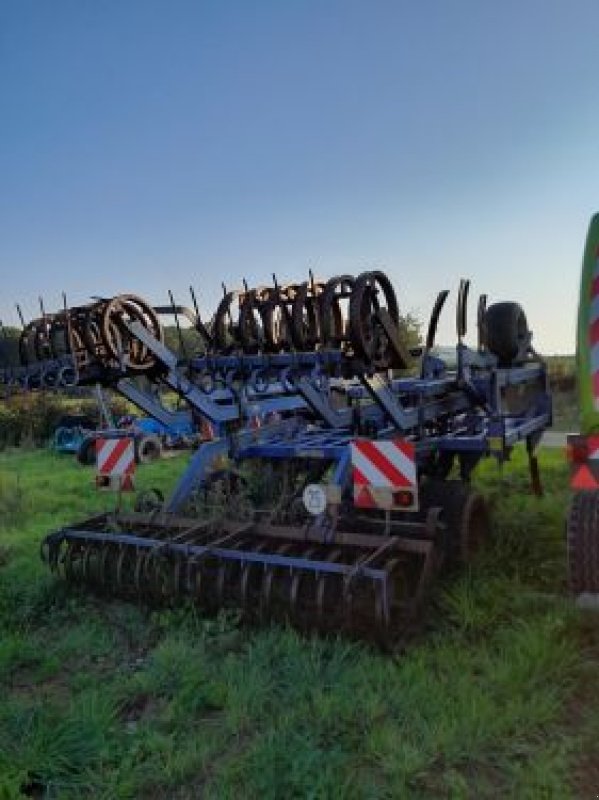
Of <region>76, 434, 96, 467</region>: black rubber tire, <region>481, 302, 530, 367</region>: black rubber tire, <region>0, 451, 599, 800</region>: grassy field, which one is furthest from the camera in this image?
<region>76, 434, 96, 467</region>: black rubber tire

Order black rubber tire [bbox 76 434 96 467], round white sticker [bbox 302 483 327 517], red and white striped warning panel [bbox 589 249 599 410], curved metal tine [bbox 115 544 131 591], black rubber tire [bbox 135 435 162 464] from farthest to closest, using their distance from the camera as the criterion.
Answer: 1. black rubber tire [bbox 76 434 96 467]
2. black rubber tire [bbox 135 435 162 464]
3. curved metal tine [bbox 115 544 131 591]
4. round white sticker [bbox 302 483 327 517]
5. red and white striped warning panel [bbox 589 249 599 410]

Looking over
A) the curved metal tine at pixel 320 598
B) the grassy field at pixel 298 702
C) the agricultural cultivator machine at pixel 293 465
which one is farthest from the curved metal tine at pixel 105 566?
the curved metal tine at pixel 320 598

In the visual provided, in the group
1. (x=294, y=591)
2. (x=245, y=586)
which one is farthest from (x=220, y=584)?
(x=294, y=591)

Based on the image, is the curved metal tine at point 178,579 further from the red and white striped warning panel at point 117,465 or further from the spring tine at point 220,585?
the red and white striped warning panel at point 117,465

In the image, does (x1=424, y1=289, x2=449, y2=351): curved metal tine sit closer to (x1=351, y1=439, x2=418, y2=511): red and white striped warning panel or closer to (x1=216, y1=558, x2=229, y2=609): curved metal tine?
(x1=351, y1=439, x2=418, y2=511): red and white striped warning panel

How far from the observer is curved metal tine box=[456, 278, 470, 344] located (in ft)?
16.8

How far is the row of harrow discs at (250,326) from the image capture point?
14.5ft

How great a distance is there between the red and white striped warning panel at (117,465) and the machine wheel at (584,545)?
307 centimetres

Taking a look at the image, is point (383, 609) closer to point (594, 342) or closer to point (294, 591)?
point (294, 591)

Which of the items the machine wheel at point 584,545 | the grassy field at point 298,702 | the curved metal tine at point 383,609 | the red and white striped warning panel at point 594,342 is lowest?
the grassy field at point 298,702

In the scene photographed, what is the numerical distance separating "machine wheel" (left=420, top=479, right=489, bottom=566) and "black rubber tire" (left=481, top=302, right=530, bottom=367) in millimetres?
2279

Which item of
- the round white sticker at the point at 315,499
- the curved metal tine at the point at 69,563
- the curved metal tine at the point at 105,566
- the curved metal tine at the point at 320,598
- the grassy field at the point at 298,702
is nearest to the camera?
the grassy field at the point at 298,702

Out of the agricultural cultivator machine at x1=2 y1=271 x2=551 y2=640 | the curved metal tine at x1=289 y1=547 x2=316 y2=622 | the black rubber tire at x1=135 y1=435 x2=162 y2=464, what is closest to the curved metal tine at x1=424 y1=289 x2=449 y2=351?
the agricultural cultivator machine at x1=2 y1=271 x2=551 y2=640

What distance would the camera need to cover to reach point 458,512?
4633 mm
